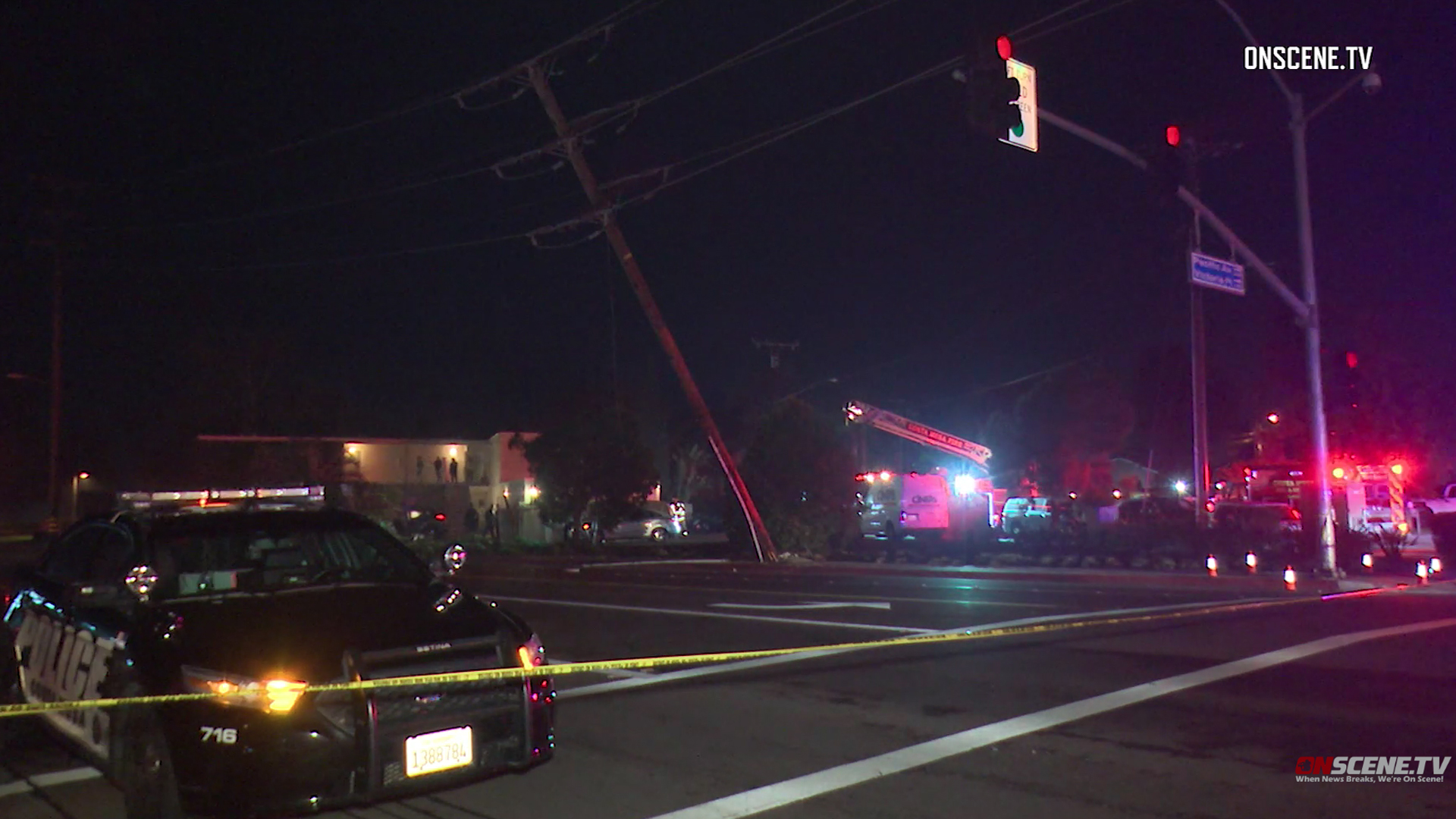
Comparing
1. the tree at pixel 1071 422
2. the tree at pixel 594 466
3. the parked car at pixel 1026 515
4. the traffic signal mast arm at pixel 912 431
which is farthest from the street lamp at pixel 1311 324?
the tree at pixel 1071 422

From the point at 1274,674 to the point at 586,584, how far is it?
14.2 metres

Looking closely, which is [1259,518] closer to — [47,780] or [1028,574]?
[1028,574]

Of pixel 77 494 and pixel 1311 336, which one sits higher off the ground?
pixel 1311 336

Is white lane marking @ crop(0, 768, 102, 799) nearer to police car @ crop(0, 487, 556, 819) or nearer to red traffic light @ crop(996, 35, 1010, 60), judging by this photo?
police car @ crop(0, 487, 556, 819)

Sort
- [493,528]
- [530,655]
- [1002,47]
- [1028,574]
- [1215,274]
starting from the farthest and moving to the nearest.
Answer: [493,528] → [1028,574] → [1215,274] → [1002,47] → [530,655]

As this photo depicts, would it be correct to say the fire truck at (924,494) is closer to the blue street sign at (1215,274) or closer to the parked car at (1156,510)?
the parked car at (1156,510)

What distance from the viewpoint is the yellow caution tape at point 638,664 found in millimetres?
5762

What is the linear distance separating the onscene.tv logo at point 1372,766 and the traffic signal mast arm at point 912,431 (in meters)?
26.3

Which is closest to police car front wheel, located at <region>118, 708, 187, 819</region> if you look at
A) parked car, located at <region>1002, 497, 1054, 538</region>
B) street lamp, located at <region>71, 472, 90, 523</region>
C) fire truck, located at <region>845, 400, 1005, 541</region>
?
parked car, located at <region>1002, 497, 1054, 538</region>

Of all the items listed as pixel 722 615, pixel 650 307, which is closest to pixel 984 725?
pixel 722 615

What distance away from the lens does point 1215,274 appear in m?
18.2

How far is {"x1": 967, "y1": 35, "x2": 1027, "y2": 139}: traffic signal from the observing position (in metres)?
12.0

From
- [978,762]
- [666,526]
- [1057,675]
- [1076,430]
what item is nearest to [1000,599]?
[1057,675]

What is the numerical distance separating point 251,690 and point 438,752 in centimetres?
96
